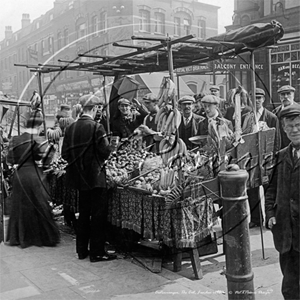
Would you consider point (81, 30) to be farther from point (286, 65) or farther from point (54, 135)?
point (286, 65)

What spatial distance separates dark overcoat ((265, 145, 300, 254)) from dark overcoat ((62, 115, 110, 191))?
201cm

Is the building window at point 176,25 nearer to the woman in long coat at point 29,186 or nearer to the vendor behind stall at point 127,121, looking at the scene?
the vendor behind stall at point 127,121

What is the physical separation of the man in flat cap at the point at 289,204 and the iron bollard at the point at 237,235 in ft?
0.84

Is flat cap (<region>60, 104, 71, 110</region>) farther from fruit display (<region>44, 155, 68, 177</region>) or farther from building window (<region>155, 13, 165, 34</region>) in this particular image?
building window (<region>155, 13, 165, 34</region>)

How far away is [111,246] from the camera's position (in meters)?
4.80

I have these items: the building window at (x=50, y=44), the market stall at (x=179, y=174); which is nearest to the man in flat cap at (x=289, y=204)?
the market stall at (x=179, y=174)

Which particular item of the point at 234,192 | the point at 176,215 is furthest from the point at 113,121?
the point at 234,192

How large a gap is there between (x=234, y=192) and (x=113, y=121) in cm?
396

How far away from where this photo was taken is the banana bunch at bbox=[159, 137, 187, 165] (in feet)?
12.6

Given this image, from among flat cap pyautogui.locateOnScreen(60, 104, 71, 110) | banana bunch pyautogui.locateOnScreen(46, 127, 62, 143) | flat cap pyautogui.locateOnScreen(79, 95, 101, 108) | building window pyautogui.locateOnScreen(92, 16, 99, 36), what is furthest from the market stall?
flat cap pyautogui.locateOnScreen(60, 104, 71, 110)

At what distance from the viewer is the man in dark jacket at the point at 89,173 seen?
13.6 ft

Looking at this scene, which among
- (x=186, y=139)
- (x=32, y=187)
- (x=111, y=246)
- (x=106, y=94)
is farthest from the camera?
(x=106, y=94)

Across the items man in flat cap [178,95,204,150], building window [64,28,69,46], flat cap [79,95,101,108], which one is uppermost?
building window [64,28,69,46]

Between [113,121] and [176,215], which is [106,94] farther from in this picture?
[176,215]
